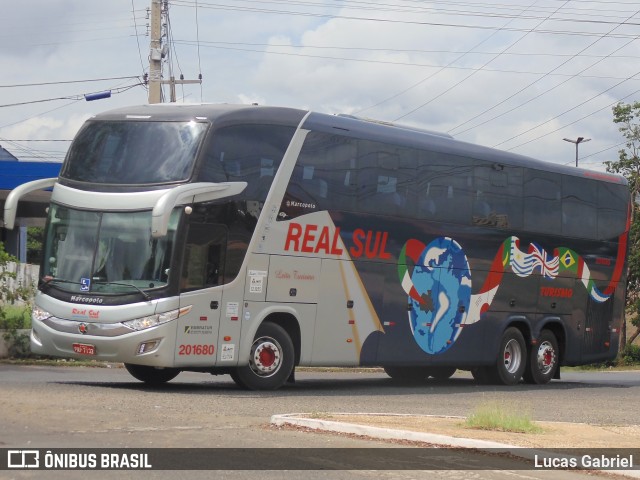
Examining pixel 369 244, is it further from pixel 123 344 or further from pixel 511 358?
pixel 511 358

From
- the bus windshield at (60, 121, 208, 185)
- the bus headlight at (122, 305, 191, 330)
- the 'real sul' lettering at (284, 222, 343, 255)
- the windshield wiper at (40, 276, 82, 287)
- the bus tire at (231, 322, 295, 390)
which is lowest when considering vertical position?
the bus tire at (231, 322, 295, 390)

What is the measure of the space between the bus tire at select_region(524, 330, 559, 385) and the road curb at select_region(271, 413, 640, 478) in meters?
12.1

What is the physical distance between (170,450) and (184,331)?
654 cm

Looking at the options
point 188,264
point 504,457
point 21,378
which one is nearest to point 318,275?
point 188,264

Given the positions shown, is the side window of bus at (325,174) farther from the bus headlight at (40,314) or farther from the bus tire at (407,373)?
the bus tire at (407,373)

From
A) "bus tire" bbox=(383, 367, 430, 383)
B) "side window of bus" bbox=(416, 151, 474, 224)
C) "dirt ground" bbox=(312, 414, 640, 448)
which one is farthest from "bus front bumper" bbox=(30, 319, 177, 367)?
"bus tire" bbox=(383, 367, 430, 383)

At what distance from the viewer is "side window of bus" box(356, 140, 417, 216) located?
64.5ft

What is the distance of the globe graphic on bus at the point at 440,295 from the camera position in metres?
21.0

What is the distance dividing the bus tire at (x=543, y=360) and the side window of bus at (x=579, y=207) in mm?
2258

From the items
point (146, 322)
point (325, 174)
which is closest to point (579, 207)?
point (325, 174)

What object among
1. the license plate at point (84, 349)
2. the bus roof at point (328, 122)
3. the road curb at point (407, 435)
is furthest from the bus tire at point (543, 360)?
the road curb at point (407, 435)

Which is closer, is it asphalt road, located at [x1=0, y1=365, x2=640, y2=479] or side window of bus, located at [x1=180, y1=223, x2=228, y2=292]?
asphalt road, located at [x1=0, y1=365, x2=640, y2=479]

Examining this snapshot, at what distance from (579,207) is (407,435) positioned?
47.1 feet

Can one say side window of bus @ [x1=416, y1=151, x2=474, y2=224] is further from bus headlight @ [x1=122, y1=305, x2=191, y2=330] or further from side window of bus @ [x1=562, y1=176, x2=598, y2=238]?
bus headlight @ [x1=122, y1=305, x2=191, y2=330]
